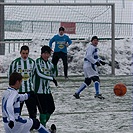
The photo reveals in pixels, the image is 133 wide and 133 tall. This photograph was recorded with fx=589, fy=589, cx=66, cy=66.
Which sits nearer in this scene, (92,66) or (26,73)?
(26,73)

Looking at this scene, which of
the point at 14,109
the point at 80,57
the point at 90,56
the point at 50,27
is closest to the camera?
the point at 14,109

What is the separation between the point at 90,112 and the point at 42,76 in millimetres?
2132

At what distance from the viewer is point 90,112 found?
11625 mm

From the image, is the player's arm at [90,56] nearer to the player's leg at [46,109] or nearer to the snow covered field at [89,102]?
the snow covered field at [89,102]

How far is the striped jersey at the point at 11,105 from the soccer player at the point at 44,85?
6.09 feet

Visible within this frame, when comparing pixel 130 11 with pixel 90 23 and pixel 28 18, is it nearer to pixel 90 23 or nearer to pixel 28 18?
pixel 90 23

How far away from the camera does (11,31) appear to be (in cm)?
2039

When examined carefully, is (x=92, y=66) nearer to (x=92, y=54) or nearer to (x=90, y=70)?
(x=90, y=70)

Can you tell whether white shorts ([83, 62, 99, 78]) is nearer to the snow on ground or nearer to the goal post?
the snow on ground

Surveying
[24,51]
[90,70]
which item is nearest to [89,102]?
[90,70]

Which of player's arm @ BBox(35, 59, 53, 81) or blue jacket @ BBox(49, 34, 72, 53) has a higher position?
blue jacket @ BBox(49, 34, 72, 53)

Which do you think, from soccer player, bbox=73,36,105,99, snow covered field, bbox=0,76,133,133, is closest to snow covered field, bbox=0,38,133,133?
snow covered field, bbox=0,76,133,133

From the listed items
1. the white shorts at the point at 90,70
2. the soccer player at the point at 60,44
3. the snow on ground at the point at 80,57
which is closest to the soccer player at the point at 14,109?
the white shorts at the point at 90,70

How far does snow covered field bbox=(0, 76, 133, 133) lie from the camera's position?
9.93 metres
